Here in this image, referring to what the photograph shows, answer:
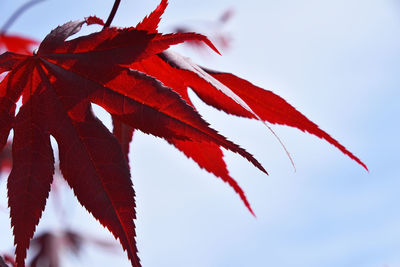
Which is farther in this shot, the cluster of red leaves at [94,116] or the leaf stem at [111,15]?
the leaf stem at [111,15]

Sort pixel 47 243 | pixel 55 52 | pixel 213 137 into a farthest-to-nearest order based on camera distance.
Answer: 1. pixel 47 243
2. pixel 55 52
3. pixel 213 137

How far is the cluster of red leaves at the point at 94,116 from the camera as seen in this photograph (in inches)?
21.3

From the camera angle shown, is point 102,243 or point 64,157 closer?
point 64,157

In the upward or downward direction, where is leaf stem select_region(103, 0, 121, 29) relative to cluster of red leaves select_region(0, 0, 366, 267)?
upward

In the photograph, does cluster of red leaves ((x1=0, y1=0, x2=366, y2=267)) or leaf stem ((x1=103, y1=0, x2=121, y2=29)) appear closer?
cluster of red leaves ((x1=0, y1=0, x2=366, y2=267))

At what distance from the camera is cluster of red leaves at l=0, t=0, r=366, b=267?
54 cm

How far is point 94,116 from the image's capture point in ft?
1.94

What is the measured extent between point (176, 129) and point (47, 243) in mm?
2601

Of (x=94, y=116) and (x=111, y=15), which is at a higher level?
(x=111, y=15)

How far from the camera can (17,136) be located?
613 mm

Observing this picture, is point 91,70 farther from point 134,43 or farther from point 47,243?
point 47,243

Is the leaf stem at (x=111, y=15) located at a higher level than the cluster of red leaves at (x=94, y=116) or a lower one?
higher

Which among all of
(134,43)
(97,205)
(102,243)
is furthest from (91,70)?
(102,243)

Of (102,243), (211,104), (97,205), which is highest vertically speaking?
(102,243)
